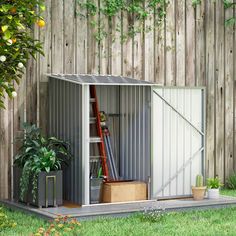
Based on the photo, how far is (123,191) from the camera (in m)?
9.88

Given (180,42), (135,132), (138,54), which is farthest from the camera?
(180,42)

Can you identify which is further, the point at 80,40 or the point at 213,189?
the point at 80,40

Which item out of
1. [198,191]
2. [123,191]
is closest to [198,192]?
[198,191]

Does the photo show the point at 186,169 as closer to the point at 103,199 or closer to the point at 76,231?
the point at 103,199

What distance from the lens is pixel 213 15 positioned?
1200cm

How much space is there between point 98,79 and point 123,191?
155 cm

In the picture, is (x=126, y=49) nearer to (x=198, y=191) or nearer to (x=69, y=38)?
(x=69, y=38)

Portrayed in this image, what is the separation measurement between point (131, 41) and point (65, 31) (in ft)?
3.63

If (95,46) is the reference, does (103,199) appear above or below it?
below

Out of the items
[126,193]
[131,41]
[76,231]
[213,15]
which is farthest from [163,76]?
[76,231]

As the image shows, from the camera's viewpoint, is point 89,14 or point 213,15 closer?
point 89,14

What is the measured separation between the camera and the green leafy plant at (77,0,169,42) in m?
10.7

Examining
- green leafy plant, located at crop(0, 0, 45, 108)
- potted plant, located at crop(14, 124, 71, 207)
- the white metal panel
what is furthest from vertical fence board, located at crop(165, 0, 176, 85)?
green leafy plant, located at crop(0, 0, 45, 108)

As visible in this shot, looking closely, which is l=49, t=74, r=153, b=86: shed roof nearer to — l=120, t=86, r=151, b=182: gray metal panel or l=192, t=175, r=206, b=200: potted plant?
l=120, t=86, r=151, b=182: gray metal panel
